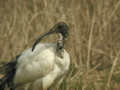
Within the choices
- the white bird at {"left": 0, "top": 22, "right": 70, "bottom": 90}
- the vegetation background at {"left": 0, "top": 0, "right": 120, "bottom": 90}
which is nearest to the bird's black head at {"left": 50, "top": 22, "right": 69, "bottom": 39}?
the white bird at {"left": 0, "top": 22, "right": 70, "bottom": 90}

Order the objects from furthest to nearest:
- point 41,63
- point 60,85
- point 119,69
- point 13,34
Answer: point 13,34 → point 119,69 → point 60,85 → point 41,63

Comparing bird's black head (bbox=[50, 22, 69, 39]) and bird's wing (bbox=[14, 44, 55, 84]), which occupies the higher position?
bird's black head (bbox=[50, 22, 69, 39])

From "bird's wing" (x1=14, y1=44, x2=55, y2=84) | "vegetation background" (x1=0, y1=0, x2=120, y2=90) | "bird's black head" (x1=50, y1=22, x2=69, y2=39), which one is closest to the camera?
"bird's wing" (x1=14, y1=44, x2=55, y2=84)

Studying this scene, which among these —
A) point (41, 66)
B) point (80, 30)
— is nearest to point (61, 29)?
point (41, 66)

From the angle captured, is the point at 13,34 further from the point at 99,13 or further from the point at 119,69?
the point at 119,69

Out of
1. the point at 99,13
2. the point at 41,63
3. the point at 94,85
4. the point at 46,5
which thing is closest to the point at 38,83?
the point at 41,63

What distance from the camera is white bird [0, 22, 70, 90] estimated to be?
3.90 metres

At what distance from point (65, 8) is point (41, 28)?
1.80 ft

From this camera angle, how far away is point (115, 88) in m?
4.45

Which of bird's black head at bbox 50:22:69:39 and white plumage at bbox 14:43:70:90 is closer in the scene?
white plumage at bbox 14:43:70:90

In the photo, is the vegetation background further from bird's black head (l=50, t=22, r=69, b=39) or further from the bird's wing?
the bird's wing

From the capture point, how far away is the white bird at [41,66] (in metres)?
3.90

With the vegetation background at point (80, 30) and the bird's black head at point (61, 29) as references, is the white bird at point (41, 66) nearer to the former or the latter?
the bird's black head at point (61, 29)

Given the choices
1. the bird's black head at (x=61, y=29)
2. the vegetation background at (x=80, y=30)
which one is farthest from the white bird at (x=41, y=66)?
the vegetation background at (x=80, y=30)
